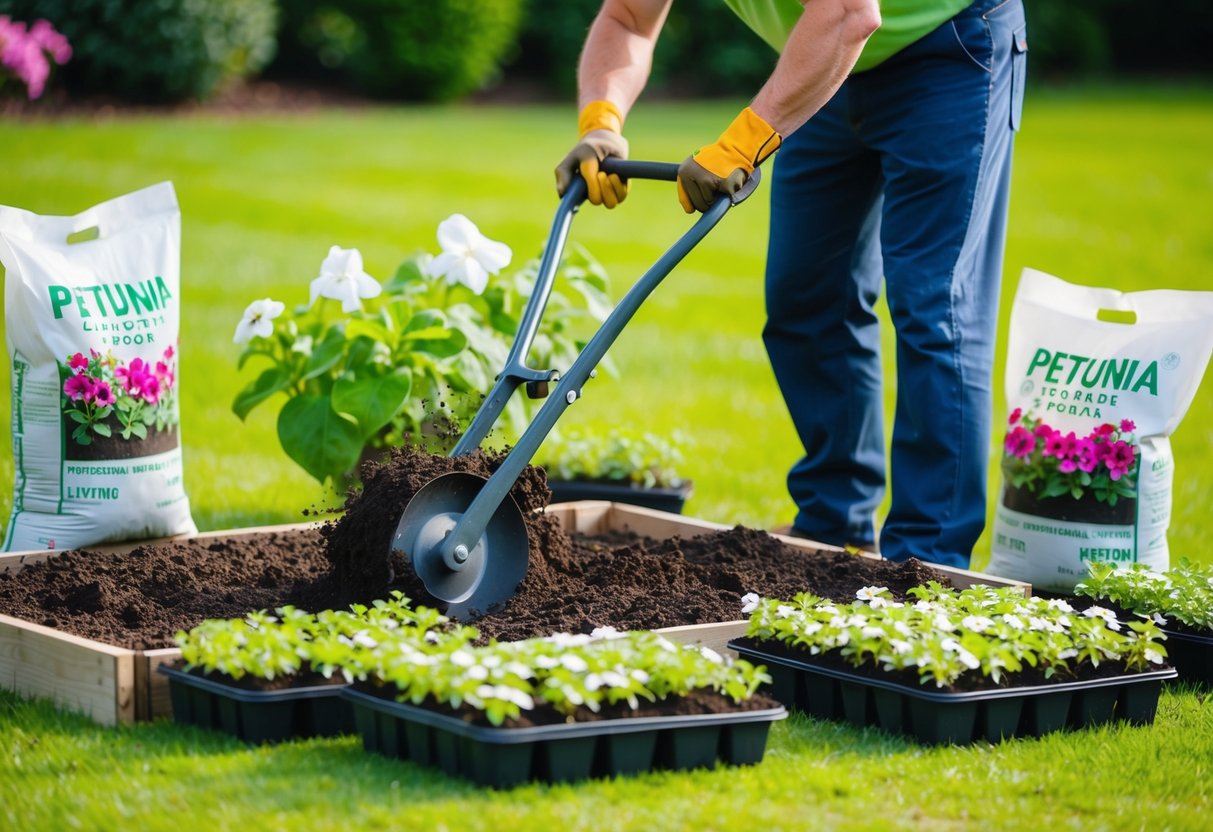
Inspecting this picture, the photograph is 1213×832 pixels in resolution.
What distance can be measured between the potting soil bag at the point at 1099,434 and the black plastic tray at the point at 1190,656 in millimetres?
507

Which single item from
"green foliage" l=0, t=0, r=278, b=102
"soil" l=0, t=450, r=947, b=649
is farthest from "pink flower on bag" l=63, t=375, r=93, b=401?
"green foliage" l=0, t=0, r=278, b=102

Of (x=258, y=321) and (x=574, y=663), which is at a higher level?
(x=258, y=321)

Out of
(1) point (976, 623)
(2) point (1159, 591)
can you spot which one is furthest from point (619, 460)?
(1) point (976, 623)

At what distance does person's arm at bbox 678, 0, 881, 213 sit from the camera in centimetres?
363

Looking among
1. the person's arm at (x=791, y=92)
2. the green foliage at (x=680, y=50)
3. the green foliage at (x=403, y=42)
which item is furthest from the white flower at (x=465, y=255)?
the green foliage at (x=680, y=50)

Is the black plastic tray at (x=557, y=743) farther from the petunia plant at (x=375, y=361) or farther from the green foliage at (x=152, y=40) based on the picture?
the green foliage at (x=152, y=40)

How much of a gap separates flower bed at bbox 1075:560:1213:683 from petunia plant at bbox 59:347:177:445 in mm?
2391

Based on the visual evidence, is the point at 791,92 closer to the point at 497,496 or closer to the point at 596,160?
the point at 596,160

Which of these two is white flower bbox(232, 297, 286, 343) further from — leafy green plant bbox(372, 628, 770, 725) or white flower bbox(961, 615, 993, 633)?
white flower bbox(961, 615, 993, 633)

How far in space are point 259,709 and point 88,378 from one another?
140 centimetres

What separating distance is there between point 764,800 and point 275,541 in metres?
1.88

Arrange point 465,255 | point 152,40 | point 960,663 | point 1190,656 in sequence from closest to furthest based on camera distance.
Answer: point 960,663
point 1190,656
point 465,255
point 152,40

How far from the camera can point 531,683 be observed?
288 cm

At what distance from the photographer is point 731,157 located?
3688 millimetres
